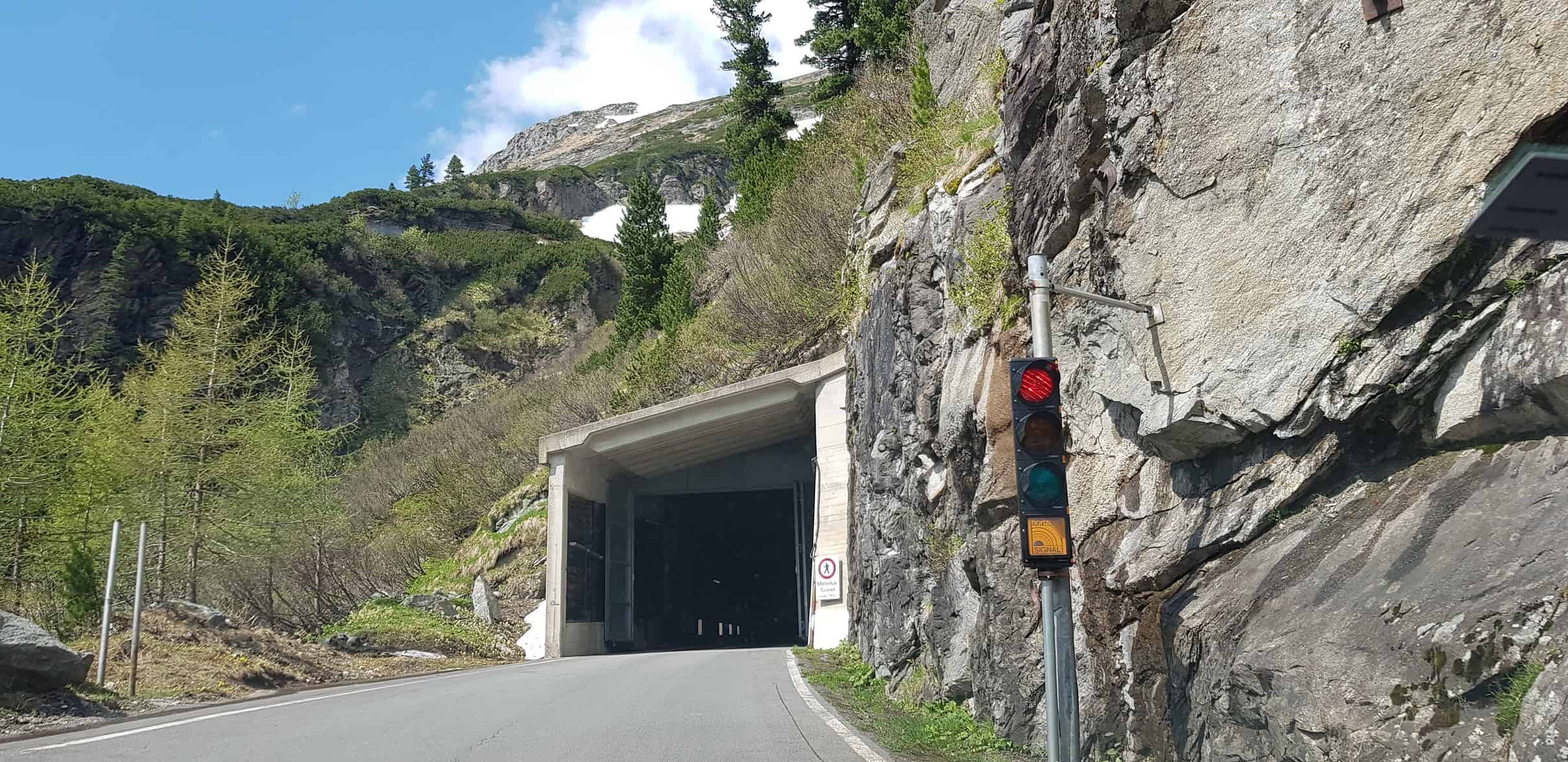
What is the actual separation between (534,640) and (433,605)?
9.10ft

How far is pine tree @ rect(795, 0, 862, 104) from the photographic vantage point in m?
34.2

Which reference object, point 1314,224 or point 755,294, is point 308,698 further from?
point 755,294

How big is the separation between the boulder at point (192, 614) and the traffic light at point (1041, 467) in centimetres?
1507

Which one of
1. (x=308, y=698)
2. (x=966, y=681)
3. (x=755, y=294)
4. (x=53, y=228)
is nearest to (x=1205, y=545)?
(x=966, y=681)

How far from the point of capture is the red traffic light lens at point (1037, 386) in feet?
21.4

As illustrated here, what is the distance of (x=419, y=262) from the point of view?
66.9 metres

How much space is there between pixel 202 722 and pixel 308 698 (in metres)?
3.10

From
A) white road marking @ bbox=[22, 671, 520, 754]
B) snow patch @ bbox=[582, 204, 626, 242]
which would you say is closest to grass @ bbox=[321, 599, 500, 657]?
white road marking @ bbox=[22, 671, 520, 754]

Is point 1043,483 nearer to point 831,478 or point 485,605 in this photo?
point 831,478

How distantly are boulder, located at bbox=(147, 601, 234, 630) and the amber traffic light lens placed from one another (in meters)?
15.1

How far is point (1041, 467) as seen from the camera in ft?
21.3

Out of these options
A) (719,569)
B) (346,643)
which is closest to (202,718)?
(346,643)

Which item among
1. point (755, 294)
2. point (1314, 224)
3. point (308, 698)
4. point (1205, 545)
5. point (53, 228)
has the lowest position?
point (308, 698)

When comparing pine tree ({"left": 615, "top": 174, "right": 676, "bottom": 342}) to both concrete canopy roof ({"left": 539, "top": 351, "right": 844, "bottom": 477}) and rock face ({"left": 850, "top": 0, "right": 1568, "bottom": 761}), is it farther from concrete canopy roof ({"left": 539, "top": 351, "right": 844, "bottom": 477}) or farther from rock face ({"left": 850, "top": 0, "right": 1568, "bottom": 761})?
rock face ({"left": 850, "top": 0, "right": 1568, "bottom": 761})
